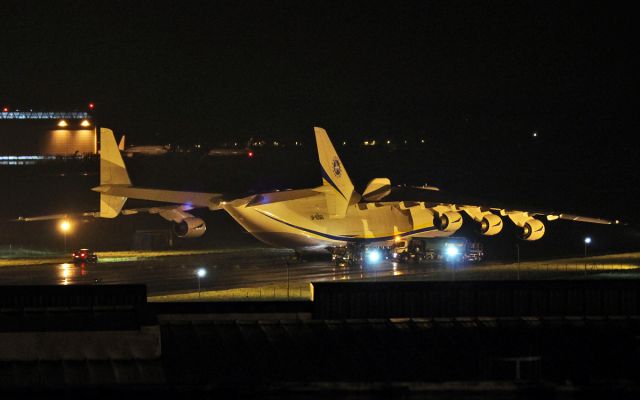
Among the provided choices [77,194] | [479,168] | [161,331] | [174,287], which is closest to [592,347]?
[161,331]

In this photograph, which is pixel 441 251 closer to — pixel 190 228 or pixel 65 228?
pixel 190 228

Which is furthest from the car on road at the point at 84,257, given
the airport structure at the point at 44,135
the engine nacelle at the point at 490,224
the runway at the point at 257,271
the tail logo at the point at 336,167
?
the airport structure at the point at 44,135

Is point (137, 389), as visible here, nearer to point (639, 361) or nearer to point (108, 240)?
point (639, 361)

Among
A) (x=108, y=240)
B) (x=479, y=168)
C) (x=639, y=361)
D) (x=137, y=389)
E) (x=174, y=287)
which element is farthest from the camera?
(x=479, y=168)

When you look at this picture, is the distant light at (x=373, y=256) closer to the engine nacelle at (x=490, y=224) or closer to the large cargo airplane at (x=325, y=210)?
the large cargo airplane at (x=325, y=210)

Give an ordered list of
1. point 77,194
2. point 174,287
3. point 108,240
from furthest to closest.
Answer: point 77,194, point 108,240, point 174,287

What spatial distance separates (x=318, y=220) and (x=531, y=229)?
45.9ft

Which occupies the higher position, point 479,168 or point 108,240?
point 479,168

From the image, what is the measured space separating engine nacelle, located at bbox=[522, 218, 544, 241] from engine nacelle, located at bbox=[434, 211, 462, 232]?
4.69 m

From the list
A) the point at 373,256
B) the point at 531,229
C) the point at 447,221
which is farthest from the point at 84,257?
the point at 531,229

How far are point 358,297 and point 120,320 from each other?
25.1 feet

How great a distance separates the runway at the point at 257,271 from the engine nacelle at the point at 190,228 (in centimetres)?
170

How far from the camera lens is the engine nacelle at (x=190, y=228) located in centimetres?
6378

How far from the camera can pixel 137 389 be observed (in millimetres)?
22625
